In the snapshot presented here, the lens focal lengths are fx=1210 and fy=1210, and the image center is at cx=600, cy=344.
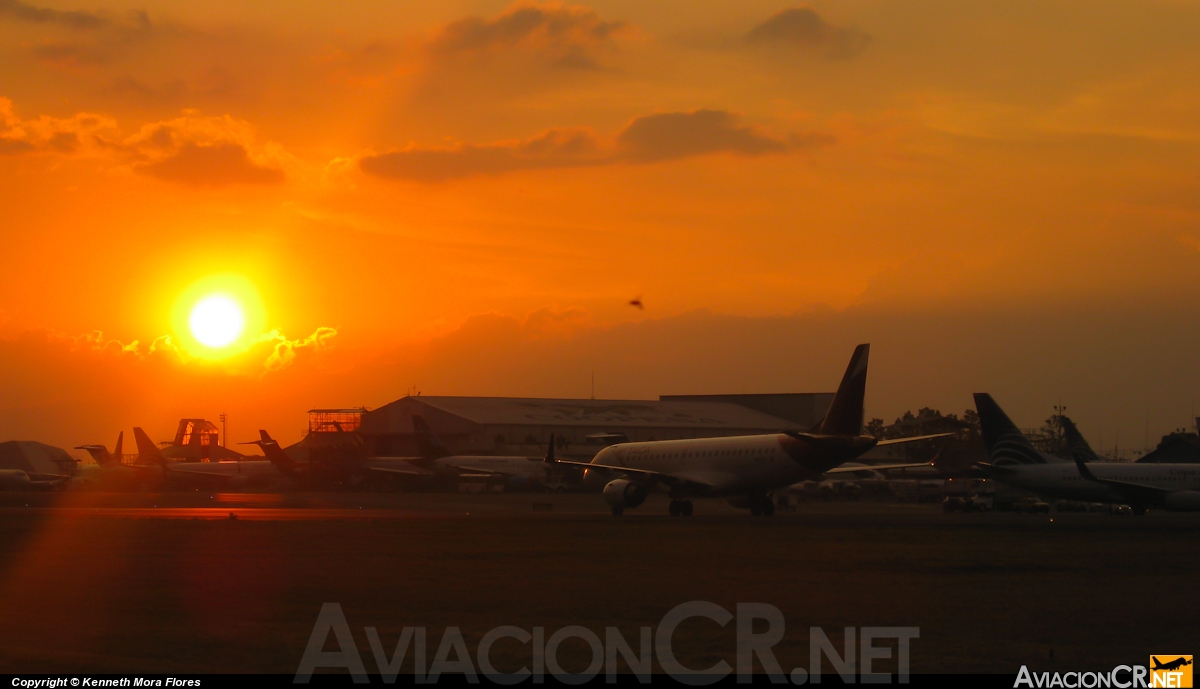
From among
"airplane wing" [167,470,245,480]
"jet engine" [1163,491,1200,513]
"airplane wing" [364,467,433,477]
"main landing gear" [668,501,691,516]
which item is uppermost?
"jet engine" [1163,491,1200,513]

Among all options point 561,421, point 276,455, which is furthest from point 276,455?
point 561,421

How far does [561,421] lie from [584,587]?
111 meters

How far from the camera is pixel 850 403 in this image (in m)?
52.8

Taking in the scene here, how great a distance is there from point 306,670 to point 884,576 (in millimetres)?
14590

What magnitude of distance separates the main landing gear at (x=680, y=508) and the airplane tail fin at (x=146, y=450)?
258ft

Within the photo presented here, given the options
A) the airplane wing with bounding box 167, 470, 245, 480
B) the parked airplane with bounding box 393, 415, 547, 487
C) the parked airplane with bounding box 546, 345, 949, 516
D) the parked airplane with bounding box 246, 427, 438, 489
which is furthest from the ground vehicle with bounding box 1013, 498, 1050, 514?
the airplane wing with bounding box 167, 470, 245, 480

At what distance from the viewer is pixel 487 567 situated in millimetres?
26766

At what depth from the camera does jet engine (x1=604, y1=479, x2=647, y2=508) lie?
56469mm

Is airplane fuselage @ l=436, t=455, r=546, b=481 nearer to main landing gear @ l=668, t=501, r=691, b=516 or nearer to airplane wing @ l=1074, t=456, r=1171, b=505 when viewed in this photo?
main landing gear @ l=668, t=501, r=691, b=516

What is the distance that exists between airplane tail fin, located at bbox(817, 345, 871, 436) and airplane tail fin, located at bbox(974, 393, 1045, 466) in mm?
12707

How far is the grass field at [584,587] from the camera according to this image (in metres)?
15.2

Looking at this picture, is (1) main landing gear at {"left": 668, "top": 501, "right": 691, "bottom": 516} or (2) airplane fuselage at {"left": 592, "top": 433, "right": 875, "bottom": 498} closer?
(2) airplane fuselage at {"left": 592, "top": 433, "right": 875, "bottom": 498}

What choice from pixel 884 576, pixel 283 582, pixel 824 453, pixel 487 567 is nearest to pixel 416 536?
pixel 487 567

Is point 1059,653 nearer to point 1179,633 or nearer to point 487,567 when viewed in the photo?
point 1179,633
